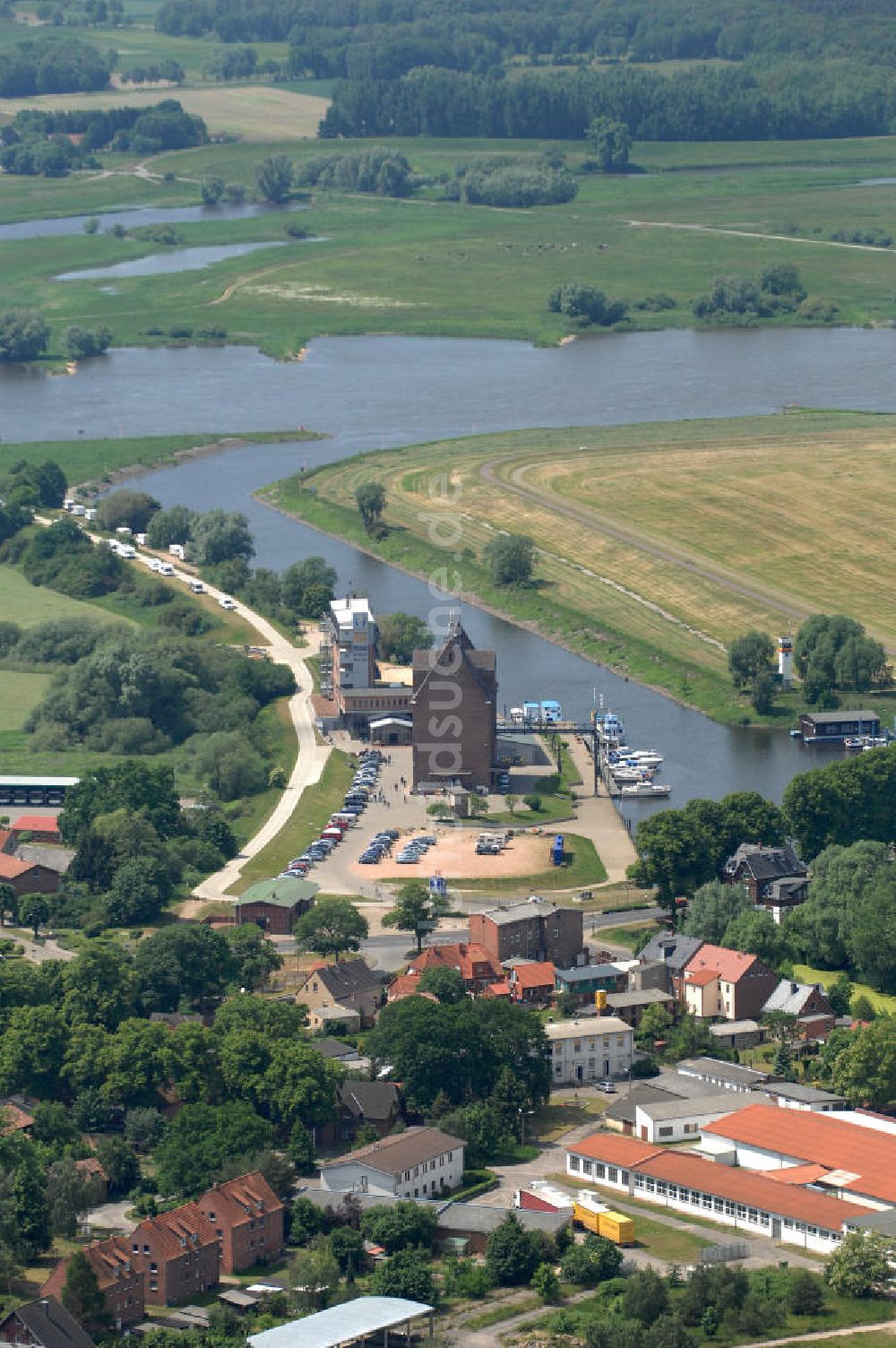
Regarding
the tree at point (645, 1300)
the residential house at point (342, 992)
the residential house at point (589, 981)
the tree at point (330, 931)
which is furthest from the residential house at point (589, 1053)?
the tree at point (645, 1300)

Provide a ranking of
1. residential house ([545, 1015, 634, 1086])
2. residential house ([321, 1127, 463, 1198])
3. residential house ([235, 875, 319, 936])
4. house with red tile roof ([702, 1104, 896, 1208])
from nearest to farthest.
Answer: house with red tile roof ([702, 1104, 896, 1208]) → residential house ([321, 1127, 463, 1198]) → residential house ([545, 1015, 634, 1086]) → residential house ([235, 875, 319, 936])

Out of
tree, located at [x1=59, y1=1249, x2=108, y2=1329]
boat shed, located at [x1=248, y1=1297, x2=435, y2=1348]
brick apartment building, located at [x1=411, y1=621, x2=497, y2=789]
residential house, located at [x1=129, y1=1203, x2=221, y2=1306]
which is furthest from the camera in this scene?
brick apartment building, located at [x1=411, y1=621, x2=497, y2=789]

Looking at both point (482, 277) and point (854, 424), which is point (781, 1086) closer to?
point (854, 424)

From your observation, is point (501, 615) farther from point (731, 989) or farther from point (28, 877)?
point (731, 989)

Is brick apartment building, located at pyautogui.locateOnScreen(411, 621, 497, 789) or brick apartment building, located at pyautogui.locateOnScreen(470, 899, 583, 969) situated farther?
brick apartment building, located at pyautogui.locateOnScreen(411, 621, 497, 789)

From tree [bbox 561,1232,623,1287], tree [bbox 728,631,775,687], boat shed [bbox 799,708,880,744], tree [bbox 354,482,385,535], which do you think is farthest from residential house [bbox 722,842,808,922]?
tree [bbox 354,482,385,535]

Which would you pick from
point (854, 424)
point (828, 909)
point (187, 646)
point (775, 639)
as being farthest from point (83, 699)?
point (854, 424)

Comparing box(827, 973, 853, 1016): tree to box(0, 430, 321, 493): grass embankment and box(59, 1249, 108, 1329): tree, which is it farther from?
box(0, 430, 321, 493): grass embankment
